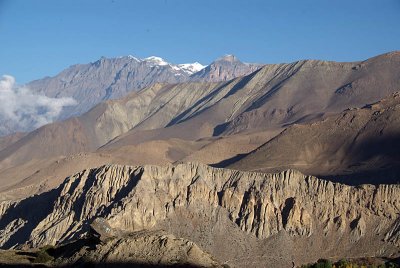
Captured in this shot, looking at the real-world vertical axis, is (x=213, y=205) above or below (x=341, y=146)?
below

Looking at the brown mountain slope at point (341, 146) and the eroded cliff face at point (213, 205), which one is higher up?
the brown mountain slope at point (341, 146)

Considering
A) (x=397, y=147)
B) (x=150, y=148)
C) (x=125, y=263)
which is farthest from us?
(x=150, y=148)

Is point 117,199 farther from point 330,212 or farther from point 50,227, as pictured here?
point 330,212

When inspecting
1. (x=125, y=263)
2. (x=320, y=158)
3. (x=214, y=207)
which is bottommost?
(x=125, y=263)

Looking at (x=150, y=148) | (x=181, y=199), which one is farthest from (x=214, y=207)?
(x=150, y=148)

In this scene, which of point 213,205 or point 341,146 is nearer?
point 213,205

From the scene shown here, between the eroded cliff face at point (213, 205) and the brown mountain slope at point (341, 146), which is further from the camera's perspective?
the brown mountain slope at point (341, 146)
